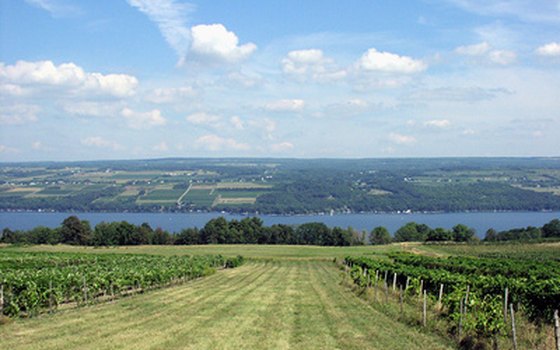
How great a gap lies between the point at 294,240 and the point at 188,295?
3560 inches

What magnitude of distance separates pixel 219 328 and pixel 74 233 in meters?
93.3

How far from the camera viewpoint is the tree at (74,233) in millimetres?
101188

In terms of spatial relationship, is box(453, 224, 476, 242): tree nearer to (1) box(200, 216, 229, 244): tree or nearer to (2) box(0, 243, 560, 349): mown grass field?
(1) box(200, 216, 229, 244): tree

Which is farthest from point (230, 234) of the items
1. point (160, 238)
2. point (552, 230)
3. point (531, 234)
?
point (552, 230)

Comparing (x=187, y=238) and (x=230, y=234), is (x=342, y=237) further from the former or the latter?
(x=187, y=238)

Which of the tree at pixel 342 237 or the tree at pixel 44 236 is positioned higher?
the tree at pixel 44 236

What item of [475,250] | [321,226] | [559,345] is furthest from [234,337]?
[321,226]

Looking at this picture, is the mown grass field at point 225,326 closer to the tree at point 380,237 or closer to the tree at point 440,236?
the tree at point 440,236

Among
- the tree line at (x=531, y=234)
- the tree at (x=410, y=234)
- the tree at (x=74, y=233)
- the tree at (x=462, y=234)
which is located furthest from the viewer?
the tree at (x=410, y=234)

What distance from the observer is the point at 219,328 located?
1684 centimetres

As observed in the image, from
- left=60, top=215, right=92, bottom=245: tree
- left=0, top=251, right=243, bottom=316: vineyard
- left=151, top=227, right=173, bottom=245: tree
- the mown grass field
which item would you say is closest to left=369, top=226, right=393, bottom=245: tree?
left=151, top=227, right=173, bottom=245: tree

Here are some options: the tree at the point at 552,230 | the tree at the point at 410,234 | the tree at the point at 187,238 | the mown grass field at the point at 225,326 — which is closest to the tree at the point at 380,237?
the tree at the point at 410,234

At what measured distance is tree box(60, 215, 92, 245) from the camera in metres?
101

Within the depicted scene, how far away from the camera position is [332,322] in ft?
60.4
